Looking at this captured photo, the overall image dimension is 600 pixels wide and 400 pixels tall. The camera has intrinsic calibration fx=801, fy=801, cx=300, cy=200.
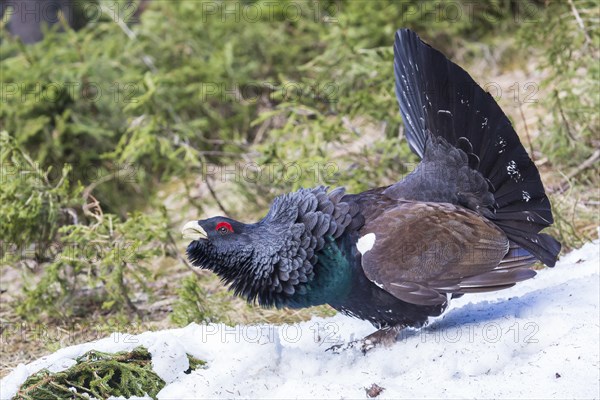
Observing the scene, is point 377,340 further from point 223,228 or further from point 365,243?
point 223,228

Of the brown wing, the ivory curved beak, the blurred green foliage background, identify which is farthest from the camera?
the blurred green foliage background

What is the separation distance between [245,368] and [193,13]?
6321 mm

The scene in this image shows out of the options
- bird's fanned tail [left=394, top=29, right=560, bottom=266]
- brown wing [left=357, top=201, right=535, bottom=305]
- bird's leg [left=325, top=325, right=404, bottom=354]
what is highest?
bird's fanned tail [left=394, top=29, right=560, bottom=266]

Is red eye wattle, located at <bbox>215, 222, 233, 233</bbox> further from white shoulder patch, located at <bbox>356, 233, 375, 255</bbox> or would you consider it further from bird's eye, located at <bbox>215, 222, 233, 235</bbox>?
white shoulder patch, located at <bbox>356, 233, 375, 255</bbox>

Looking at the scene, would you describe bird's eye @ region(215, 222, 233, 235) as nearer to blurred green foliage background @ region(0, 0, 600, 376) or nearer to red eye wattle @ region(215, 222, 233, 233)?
red eye wattle @ region(215, 222, 233, 233)

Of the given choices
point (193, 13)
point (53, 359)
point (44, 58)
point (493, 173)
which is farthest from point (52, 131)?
point (493, 173)

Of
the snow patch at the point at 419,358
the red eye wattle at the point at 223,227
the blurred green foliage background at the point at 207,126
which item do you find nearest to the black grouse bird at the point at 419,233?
the red eye wattle at the point at 223,227

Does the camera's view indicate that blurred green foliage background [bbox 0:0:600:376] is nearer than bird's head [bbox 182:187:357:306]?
No

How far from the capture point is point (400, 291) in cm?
372

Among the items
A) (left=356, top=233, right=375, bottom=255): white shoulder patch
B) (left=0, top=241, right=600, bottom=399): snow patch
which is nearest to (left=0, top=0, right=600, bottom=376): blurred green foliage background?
(left=0, top=241, right=600, bottom=399): snow patch

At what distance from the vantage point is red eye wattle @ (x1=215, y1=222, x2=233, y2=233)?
389 cm

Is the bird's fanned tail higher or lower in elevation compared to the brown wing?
higher

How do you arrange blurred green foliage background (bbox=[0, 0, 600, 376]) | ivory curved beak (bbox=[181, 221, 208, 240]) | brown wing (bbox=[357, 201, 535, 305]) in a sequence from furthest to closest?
blurred green foliage background (bbox=[0, 0, 600, 376]), ivory curved beak (bbox=[181, 221, 208, 240]), brown wing (bbox=[357, 201, 535, 305])

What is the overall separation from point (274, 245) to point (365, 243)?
44 centimetres
